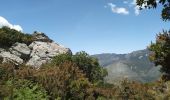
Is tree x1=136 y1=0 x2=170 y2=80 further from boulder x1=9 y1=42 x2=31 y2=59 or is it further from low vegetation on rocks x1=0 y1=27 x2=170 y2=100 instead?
boulder x1=9 y1=42 x2=31 y2=59

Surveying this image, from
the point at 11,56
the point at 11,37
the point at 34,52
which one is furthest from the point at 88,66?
the point at 11,56

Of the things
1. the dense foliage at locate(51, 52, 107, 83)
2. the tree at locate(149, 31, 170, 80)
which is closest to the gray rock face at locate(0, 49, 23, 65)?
the dense foliage at locate(51, 52, 107, 83)

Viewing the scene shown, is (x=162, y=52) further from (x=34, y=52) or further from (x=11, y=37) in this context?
(x=11, y=37)

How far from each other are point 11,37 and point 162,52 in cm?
5765

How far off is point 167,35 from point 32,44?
6045cm

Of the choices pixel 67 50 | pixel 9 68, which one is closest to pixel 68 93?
pixel 9 68

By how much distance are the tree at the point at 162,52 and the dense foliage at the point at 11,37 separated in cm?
5374

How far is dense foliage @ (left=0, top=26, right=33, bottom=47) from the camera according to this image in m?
73.1

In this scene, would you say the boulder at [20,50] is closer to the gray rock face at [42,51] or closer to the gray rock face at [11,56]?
the gray rock face at [42,51]

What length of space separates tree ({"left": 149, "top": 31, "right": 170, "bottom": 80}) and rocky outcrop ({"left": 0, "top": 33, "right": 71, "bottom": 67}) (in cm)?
4615

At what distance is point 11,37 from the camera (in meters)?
74.9

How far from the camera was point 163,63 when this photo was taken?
72.6ft

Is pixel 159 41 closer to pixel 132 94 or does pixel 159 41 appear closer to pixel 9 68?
pixel 9 68

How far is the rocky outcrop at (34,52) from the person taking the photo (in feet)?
225
